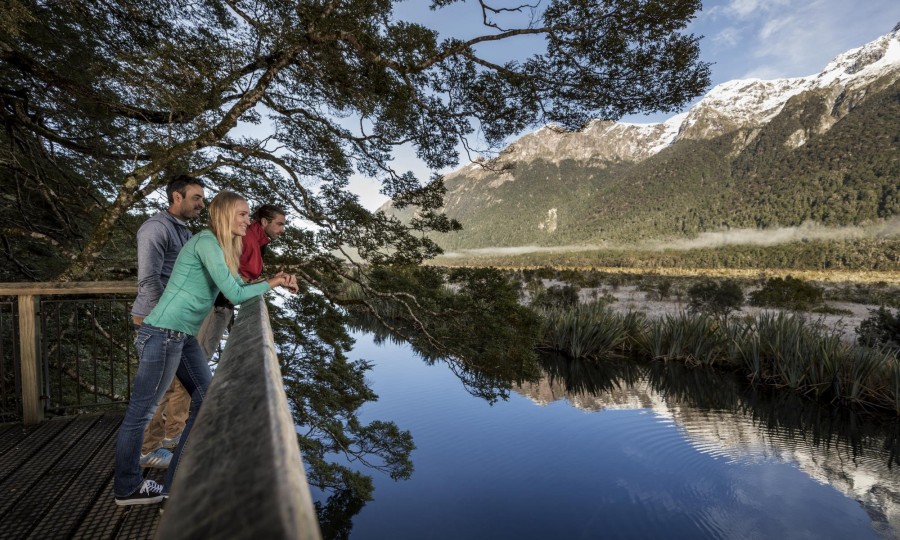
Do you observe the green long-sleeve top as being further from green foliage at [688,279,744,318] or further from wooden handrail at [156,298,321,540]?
green foliage at [688,279,744,318]

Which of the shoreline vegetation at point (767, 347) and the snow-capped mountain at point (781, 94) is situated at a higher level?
the snow-capped mountain at point (781, 94)

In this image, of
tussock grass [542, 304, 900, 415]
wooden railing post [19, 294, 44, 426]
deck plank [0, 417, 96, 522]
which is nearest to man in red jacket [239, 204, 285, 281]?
deck plank [0, 417, 96, 522]

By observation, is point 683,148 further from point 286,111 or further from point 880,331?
point 286,111

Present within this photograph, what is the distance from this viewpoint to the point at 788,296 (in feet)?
67.4

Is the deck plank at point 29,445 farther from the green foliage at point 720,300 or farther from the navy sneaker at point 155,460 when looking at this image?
the green foliage at point 720,300

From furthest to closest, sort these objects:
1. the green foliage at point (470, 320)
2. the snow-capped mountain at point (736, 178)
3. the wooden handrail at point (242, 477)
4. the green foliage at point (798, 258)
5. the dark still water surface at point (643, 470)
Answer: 1. the snow-capped mountain at point (736, 178)
2. the green foliage at point (798, 258)
3. the dark still water surface at point (643, 470)
4. the green foliage at point (470, 320)
5. the wooden handrail at point (242, 477)

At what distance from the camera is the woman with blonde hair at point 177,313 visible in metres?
1.96

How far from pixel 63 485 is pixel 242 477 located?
3.20 meters

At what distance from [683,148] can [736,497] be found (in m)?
167

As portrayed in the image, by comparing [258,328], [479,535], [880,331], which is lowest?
[479,535]

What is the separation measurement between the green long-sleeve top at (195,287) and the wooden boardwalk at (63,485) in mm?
994

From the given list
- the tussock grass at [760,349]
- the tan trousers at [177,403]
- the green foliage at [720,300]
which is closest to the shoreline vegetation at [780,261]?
the green foliage at [720,300]

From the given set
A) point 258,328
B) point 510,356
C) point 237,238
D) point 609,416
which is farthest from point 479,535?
point 258,328

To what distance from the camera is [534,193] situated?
16600 centimetres
